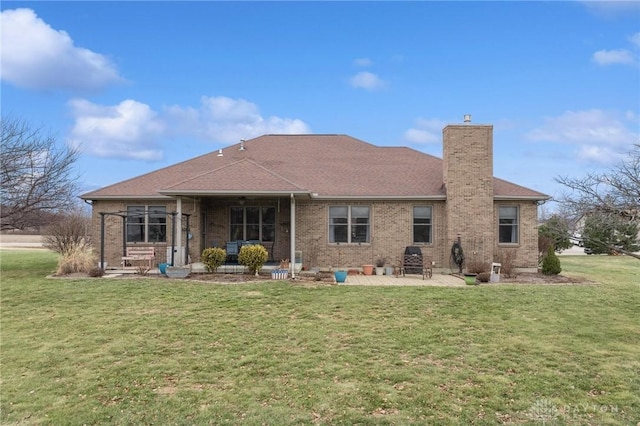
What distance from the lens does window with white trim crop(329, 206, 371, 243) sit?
16.9 metres

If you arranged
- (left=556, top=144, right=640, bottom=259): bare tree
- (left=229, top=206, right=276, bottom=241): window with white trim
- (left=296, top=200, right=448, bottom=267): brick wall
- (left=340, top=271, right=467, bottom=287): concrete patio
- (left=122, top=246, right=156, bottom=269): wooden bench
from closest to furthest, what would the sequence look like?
1. (left=556, top=144, right=640, bottom=259): bare tree
2. (left=340, top=271, right=467, bottom=287): concrete patio
3. (left=122, top=246, right=156, bottom=269): wooden bench
4. (left=296, top=200, right=448, bottom=267): brick wall
5. (left=229, top=206, right=276, bottom=241): window with white trim

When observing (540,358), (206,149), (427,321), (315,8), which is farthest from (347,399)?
(206,149)

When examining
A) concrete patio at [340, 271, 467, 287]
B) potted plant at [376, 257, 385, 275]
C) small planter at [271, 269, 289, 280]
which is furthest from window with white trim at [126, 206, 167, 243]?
potted plant at [376, 257, 385, 275]

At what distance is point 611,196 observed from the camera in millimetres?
5090

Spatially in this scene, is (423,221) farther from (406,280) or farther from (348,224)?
(406,280)

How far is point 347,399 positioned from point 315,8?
49.4 feet

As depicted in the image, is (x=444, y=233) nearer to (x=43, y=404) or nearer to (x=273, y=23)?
(x=273, y=23)

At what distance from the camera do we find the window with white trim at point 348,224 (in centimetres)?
1691

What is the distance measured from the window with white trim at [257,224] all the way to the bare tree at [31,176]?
323 inches

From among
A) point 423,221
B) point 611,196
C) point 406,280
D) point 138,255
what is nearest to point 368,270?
point 406,280

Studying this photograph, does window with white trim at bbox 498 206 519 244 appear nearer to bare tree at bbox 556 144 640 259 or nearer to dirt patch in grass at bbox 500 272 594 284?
dirt patch in grass at bbox 500 272 594 284

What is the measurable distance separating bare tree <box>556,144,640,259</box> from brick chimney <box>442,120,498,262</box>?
11.0m

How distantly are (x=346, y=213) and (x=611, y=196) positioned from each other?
1209 cm

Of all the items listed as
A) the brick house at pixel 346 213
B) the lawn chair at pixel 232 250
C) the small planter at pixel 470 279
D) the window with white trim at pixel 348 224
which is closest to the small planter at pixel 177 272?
the brick house at pixel 346 213
